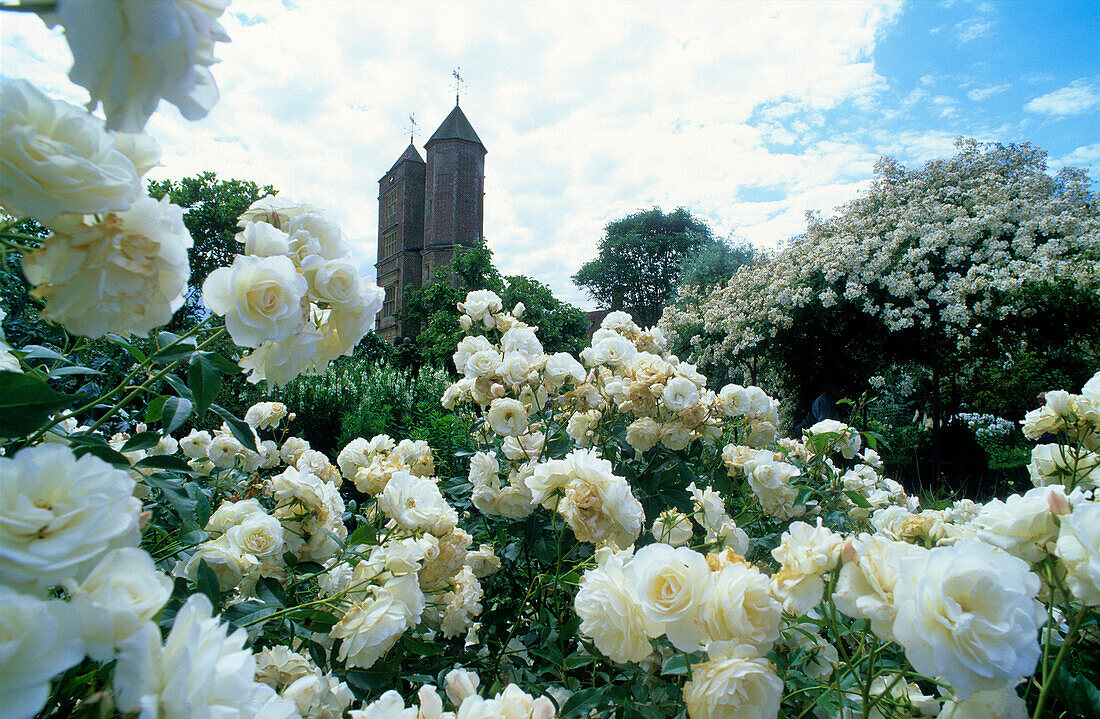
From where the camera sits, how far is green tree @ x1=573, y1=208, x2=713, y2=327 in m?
34.3

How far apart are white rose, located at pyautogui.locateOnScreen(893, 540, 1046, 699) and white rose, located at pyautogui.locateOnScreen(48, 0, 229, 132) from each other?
920 mm

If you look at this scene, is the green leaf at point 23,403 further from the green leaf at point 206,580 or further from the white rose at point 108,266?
the green leaf at point 206,580

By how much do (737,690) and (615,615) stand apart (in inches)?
7.3

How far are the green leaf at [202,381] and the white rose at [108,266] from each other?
220mm

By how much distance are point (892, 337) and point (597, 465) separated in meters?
9.42

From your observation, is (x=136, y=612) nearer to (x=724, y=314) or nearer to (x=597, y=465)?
(x=597, y=465)

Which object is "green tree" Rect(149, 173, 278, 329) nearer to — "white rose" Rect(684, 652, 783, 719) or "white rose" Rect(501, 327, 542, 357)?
"white rose" Rect(501, 327, 542, 357)

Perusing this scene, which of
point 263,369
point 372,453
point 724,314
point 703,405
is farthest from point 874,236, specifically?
point 263,369

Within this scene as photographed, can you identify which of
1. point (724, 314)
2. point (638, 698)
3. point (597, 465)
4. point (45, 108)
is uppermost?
point (724, 314)

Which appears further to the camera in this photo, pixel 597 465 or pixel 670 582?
pixel 597 465

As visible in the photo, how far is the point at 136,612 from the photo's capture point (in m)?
0.43

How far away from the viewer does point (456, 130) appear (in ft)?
98.4

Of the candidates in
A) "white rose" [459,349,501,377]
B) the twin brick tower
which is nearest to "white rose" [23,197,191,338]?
"white rose" [459,349,501,377]

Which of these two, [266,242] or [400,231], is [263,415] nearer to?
[266,242]
